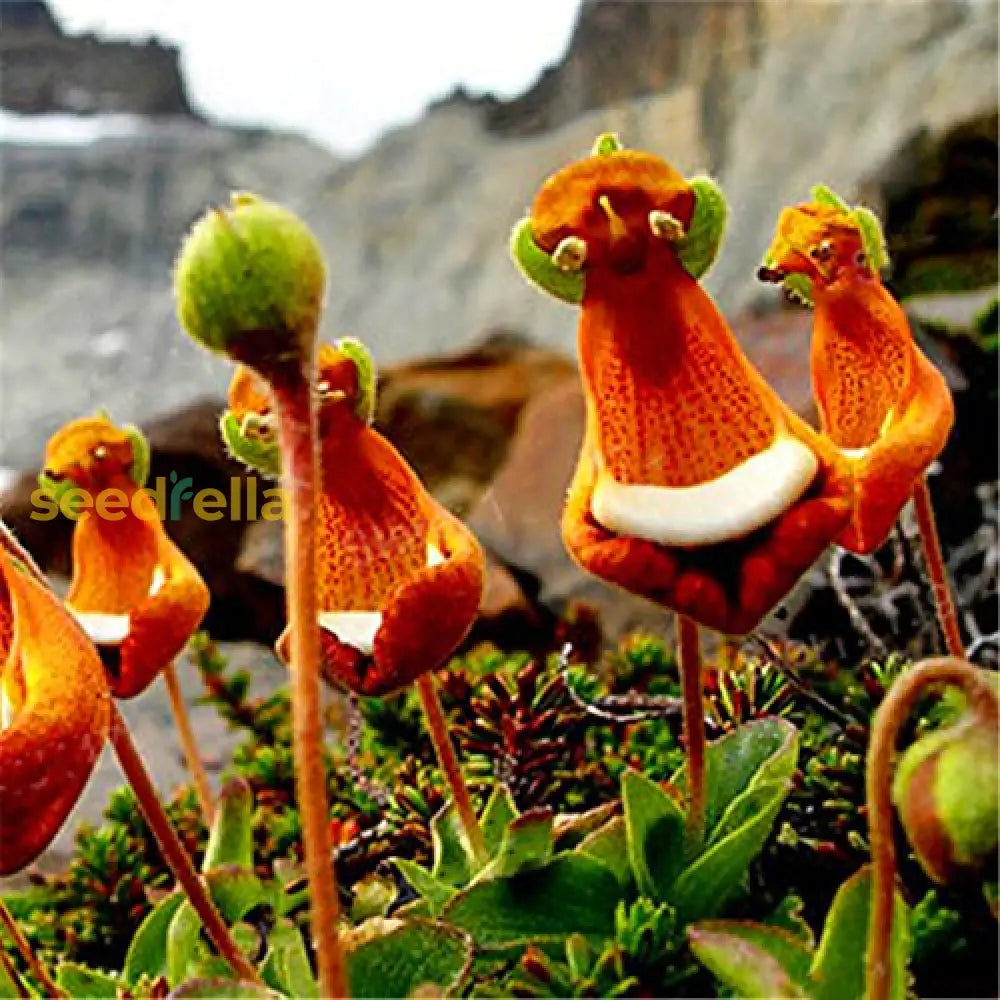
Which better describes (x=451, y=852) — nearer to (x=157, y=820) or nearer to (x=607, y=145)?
(x=157, y=820)

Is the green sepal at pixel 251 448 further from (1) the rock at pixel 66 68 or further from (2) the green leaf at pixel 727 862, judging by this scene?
(1) the rock at pixel 66 68

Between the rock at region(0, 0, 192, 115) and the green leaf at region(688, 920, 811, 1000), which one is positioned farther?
the rock at region(0, 0, 192, 115)

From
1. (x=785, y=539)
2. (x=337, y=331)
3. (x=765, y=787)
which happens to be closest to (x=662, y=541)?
(x=785, y=539)

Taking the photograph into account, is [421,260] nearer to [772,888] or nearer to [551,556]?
[551,556]

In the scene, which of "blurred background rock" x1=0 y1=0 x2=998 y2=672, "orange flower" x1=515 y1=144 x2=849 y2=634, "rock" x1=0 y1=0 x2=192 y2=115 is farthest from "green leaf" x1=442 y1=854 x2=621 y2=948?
"rock" x1=0 y1=0 x2=192 y2=115

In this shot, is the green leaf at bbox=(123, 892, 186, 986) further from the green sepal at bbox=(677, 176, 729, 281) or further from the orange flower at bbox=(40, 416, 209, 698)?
the green sepal at bbox=(677, 176, 729, 281)
